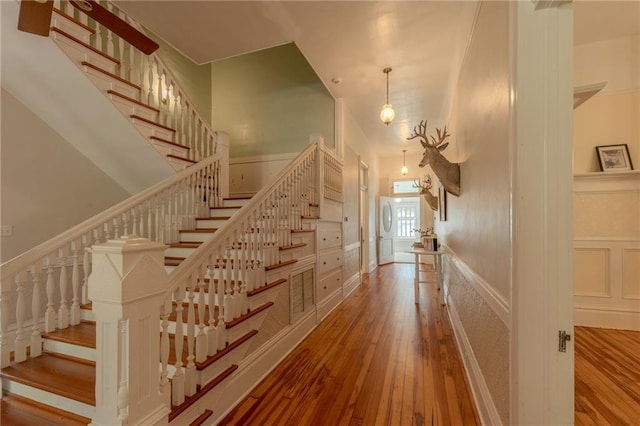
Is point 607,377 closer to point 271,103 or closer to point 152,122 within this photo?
point 152,122

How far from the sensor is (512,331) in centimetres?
113

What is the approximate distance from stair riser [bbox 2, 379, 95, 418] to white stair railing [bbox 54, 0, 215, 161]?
2.58m

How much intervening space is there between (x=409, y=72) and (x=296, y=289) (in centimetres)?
315

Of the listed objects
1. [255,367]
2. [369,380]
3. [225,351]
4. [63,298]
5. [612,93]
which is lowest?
[369,380]

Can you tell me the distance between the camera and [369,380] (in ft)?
6.74

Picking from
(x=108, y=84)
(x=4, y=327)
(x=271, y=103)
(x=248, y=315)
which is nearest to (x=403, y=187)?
(x=271, y=103)

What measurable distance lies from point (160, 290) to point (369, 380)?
1700 millimetres

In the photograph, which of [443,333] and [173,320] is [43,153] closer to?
[173,320]

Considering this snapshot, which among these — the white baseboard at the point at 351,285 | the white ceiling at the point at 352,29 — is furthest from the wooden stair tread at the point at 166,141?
the white baseboard at the point at 351,285

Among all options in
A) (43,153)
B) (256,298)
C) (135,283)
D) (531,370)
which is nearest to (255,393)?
(256,298)

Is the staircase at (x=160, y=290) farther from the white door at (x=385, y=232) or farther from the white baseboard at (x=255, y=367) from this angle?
the white door at (x=385, y=232)

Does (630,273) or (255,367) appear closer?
(255,367)

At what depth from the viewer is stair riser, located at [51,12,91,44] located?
2232 millimetres

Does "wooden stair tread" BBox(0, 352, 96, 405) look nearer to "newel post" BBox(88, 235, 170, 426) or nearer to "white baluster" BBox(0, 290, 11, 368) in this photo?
"white baluster" BBox(0, 290, 11, 368)
